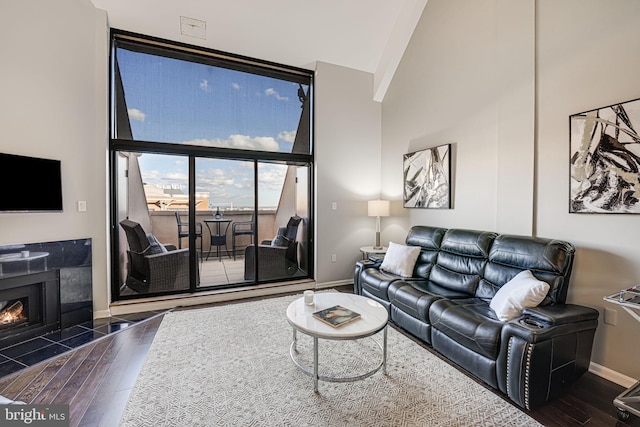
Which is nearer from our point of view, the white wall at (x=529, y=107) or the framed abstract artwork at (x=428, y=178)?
the white wall at (x=529, y=107)

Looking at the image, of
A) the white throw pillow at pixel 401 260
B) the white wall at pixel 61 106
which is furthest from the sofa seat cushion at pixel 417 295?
the white wall at pixel 61 106

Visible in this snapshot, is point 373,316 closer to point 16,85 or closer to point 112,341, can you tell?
Result: point 112,341

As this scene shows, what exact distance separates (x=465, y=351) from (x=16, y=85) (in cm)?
453

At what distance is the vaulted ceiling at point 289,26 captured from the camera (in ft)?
10.8

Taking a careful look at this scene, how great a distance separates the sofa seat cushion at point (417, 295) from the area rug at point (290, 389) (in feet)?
1.02

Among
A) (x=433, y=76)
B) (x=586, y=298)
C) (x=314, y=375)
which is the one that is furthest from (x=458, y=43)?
(x=314, y=375)

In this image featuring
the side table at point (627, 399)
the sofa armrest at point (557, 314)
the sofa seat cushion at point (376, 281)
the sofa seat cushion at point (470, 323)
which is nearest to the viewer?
the side table at point (627, 399)

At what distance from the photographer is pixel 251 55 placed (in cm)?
402

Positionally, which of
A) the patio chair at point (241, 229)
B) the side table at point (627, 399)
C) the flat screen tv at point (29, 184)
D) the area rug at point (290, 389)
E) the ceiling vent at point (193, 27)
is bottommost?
the area rug at point (290, 389)

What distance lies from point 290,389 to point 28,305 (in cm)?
278

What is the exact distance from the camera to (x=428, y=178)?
3781 millimetres

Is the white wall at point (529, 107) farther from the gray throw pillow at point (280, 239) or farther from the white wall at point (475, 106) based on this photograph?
the gray throw pillow at point (280, 239)

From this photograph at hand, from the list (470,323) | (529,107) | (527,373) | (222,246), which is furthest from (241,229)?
(529,107)

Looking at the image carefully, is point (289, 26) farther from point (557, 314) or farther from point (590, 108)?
point (557, 314)
